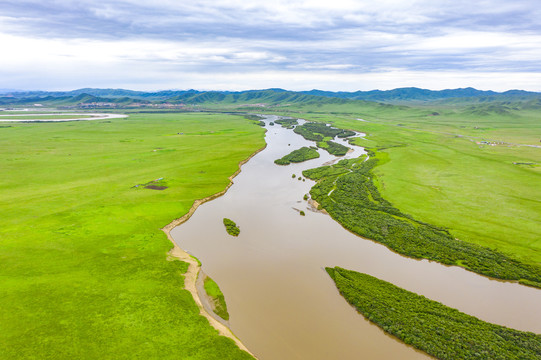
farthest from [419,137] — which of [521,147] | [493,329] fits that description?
[493,329]

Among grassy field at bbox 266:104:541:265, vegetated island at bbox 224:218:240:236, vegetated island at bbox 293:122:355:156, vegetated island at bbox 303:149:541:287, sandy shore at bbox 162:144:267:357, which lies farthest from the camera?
vegetated island at bbox 293:122:355:156

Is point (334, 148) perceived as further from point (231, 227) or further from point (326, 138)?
point (231, 227)

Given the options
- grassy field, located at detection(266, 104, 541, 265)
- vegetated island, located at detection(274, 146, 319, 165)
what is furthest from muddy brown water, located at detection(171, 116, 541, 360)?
vegetated island, located at detection(274, 146, 319, 165)

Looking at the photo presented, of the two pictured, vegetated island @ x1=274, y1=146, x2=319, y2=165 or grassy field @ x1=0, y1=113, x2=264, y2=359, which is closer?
grassy field @ x1=0, y1=113, x2=264, y2=359

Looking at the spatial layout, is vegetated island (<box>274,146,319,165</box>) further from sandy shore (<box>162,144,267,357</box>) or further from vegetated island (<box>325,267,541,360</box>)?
vegetated island (<box>325,267,541,360</box>)

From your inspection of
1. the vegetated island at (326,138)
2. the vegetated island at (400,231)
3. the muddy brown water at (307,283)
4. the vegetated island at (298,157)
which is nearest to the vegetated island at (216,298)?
A: the muddy brown water at (307,283)

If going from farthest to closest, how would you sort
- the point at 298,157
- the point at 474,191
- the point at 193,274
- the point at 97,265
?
the point at 298,157, the point at 474,191, the point at 193,274, the point at 97,265

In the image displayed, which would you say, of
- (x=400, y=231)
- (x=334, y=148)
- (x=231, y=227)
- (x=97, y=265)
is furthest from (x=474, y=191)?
(x=97, y=265)

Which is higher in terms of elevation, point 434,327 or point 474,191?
point 474,191
